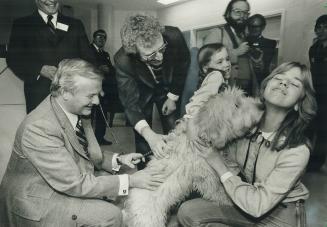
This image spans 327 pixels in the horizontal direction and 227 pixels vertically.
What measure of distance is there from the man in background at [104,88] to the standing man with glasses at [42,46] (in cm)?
6

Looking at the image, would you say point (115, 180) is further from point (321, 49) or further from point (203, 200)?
point (321, 49)

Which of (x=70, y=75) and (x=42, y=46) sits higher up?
(x=42, y=46)

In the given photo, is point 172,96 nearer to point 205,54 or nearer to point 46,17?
point 205,54

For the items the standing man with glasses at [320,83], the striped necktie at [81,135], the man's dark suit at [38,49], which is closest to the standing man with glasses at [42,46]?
the man's dark suit at [38,49]

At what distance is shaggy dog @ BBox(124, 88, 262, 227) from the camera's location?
119cm

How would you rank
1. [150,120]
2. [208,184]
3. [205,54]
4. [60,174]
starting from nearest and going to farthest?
1. [60,174]
2. [208,184]
3. [205,54]
4. [150,120]

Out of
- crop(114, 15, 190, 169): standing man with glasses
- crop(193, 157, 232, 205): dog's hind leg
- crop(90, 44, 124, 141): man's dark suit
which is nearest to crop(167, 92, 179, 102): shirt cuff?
crop(114, 15, 190, 169): standing man with glasses

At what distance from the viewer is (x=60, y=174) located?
116 centimetres

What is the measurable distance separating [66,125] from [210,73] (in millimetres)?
692

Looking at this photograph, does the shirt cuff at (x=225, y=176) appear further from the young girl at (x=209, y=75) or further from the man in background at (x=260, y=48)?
the man in background at (x=260, y=48)

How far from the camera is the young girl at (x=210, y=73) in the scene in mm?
1337

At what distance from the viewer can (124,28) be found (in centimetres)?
133

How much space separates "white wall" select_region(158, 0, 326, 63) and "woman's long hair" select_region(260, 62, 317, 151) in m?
0.11

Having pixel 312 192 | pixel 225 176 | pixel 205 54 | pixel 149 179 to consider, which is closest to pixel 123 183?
pixel 149 179
